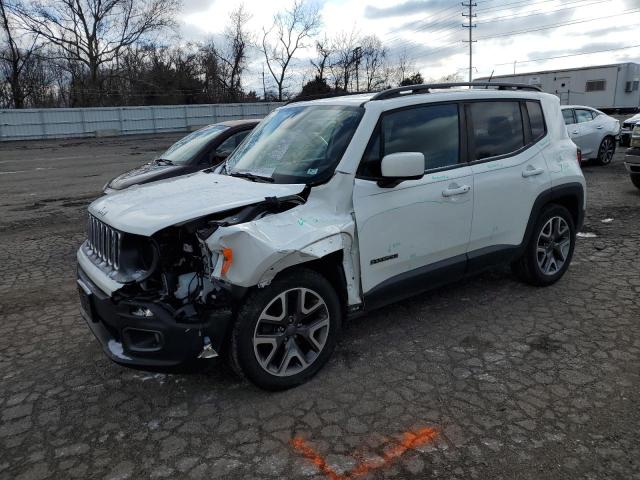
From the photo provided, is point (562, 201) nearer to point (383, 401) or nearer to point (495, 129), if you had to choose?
point (495, 129)

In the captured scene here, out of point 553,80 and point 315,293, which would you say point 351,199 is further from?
point 553,80

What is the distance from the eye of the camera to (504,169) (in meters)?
4.34

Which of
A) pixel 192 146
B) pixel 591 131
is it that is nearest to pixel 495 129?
pixel 192 146

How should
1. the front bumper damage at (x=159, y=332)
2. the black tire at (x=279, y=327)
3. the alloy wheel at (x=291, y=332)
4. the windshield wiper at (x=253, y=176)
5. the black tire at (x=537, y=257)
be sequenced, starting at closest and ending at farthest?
the front bumper damage at (x=159, y=332) < the black tire at (x=279, y=327) < the alloy wheel at (x=291, y=332) < the windshield wiper at (x=253, y=176) < the black tire at (x=537, y=257)

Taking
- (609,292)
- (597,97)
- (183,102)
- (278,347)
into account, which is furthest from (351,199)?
(183,102)

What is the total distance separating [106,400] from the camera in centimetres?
330

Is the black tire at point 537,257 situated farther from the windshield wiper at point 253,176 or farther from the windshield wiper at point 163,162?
the windshield wiper at point 163,162

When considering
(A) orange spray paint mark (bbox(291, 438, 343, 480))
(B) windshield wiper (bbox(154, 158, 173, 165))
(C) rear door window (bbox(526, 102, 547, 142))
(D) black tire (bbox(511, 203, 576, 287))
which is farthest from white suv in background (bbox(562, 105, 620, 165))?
(A) orange spray paint mark (bbox(291, 438, 343, 480))

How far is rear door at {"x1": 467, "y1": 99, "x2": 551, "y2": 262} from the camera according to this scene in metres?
4.20

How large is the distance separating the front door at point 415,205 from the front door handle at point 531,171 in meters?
0.74

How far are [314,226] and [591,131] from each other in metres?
12.9

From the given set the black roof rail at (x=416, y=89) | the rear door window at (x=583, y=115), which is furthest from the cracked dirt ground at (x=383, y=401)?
the rear door window at (x=583, y=115)

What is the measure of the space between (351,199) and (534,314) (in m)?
2.14

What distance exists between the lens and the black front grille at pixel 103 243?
3.24 metres
